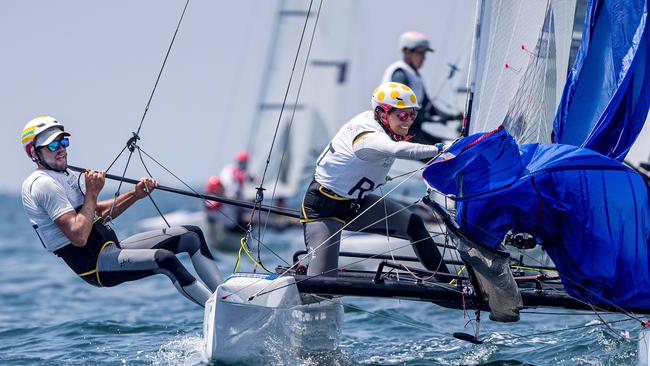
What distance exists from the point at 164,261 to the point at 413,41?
4279 millimetres

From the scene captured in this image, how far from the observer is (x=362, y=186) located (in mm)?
5922

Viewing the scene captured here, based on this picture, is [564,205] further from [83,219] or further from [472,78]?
[83,219]

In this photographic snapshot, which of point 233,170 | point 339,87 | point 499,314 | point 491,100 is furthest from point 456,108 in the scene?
point 233,170

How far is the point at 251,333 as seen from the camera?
5.69 m

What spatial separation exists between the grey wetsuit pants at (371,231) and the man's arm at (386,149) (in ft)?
1.51

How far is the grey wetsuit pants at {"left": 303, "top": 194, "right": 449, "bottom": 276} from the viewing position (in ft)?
19.6

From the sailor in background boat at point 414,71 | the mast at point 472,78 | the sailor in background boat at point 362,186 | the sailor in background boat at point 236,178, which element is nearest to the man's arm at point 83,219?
the sailor in background boat at point 362,186

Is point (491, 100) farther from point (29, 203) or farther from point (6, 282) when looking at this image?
point (6, 282)

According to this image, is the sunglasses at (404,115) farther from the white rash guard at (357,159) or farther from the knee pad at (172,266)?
the knee pad at (172,266)

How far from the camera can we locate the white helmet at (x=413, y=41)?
926cm

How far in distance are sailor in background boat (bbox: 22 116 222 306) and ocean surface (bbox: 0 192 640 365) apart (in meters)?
0.58

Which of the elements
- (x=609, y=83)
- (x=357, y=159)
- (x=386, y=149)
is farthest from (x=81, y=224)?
(x=609, y=83)

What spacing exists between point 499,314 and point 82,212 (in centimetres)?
221

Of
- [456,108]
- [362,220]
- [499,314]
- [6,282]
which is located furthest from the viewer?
[6,282]
